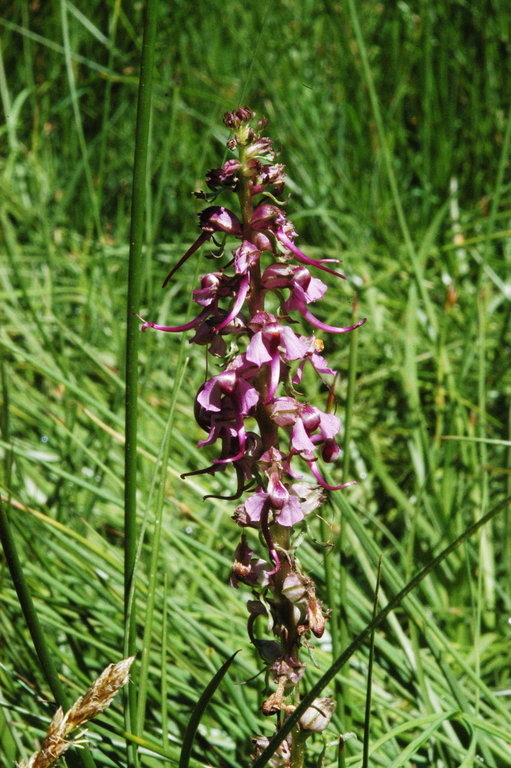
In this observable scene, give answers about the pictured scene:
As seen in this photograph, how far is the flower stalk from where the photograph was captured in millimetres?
834

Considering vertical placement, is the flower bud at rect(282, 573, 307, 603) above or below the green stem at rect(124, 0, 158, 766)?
below

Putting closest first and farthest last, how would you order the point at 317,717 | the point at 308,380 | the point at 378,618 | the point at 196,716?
the point at 378,618 → the point at 196,716 → the point at 317,717 → the point at 308,380

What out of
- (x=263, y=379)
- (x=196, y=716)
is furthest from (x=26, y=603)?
(x=263, y=379)

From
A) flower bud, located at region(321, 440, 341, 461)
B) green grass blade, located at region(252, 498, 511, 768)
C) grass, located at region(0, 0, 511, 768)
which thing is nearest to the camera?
green grass blade, located at region(252, 498, 511, 768)

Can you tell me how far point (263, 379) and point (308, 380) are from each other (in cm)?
128

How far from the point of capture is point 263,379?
87 centimetres

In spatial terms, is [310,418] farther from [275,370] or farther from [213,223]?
[213,223]

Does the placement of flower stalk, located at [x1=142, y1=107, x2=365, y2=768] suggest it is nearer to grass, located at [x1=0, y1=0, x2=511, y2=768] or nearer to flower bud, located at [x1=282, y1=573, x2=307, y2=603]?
flower bud, located at [x1=282, y1=573, x2=307, y2=603]

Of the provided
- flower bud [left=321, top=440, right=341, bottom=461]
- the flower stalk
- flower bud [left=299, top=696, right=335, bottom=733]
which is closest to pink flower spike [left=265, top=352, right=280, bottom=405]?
the flower stalk

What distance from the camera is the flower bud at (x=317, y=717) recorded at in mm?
924

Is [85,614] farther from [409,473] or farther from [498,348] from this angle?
[498,348]

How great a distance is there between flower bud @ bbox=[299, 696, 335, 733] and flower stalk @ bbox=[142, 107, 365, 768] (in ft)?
0.12

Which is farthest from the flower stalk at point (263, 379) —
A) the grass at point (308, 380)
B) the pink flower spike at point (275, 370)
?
the grass at point (308, 380)

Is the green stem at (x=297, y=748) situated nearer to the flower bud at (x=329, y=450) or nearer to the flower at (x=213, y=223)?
the flower bud at (x=329, y=450)
